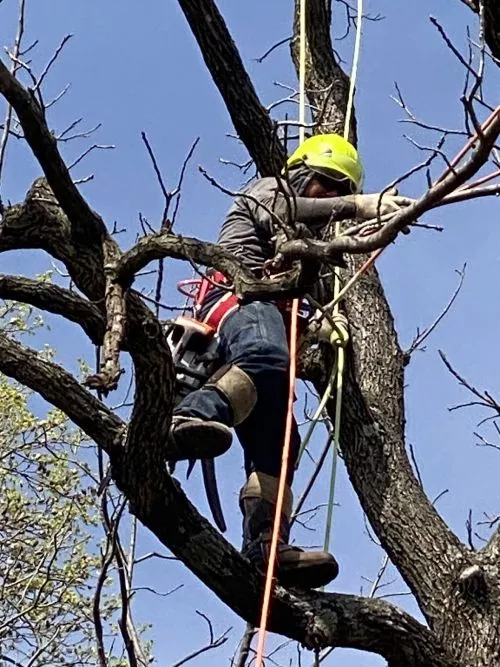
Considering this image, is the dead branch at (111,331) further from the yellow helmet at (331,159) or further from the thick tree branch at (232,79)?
the thick tree branch at (232,79)

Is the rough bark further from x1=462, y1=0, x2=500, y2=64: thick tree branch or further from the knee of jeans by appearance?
x1=462, y1=0, x2=500, y2=64: thick tree branch

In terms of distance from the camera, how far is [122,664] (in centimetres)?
664

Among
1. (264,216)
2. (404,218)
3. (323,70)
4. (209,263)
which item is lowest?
(404,218)

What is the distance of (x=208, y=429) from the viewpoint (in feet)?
10.3

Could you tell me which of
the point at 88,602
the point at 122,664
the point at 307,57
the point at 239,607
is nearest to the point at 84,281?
the point at 239,607

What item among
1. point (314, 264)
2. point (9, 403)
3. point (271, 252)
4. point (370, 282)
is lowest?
point (314, 264)

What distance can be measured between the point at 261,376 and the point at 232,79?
155cm

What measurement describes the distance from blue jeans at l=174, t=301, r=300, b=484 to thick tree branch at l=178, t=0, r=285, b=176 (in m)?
1.14

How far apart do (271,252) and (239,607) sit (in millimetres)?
1046

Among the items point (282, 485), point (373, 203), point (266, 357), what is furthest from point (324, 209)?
point (282, 485)

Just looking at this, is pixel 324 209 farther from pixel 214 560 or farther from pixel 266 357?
pixel 214 560

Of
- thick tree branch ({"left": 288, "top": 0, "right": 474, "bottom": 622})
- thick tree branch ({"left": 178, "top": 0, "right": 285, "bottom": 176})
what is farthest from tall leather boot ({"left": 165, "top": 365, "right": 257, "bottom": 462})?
thick tree branch ({"left": 178, "top": 0, "right": 285, "bottom": 176})

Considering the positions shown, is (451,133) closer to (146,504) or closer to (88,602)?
(146,504)

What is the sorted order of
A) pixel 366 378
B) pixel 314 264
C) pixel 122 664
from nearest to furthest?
pixel 314 264 → pixel 366 378 → pixel 122 664
